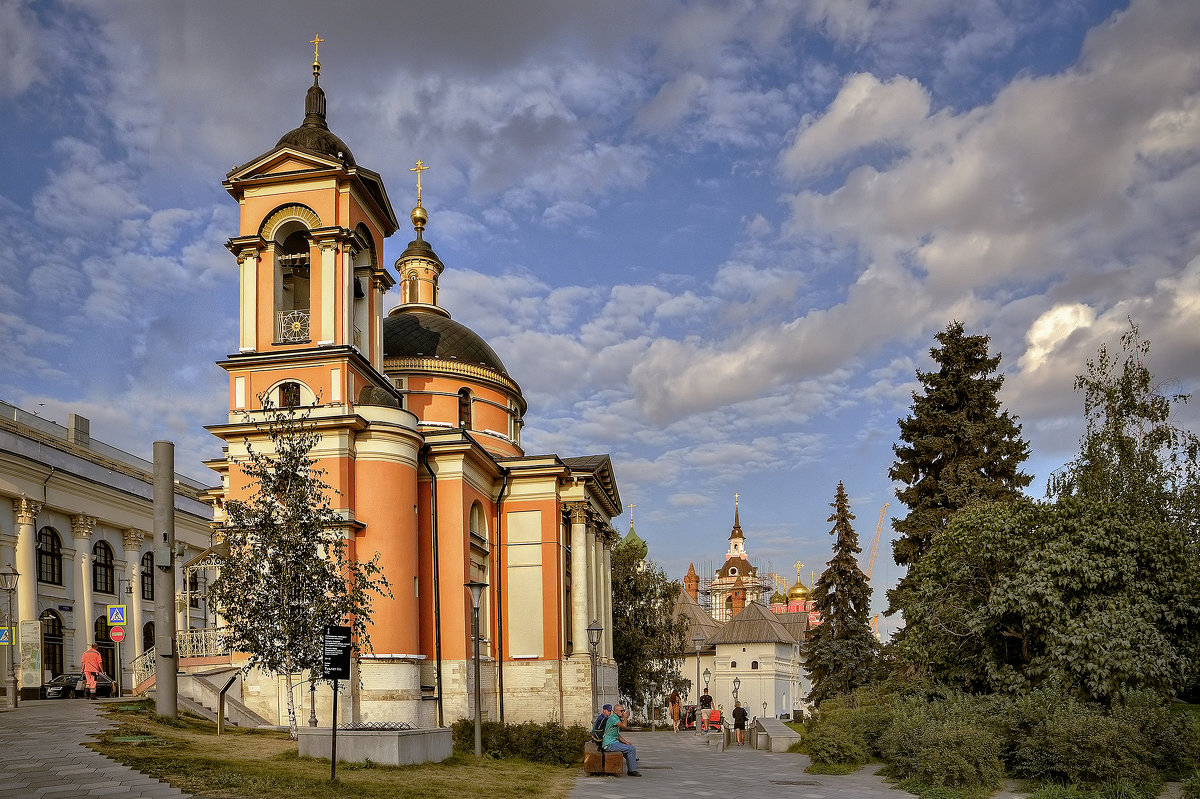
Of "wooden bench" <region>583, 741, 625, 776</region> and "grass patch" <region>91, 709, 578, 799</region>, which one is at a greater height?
"grass patch" <region>91, 709, 578, 799</region>

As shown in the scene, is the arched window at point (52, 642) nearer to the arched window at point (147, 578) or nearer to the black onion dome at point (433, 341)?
the arched window at point (147, 578)

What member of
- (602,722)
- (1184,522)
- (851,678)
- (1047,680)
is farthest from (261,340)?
(851,678)

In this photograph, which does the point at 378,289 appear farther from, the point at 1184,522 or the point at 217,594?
the point at 1184,522

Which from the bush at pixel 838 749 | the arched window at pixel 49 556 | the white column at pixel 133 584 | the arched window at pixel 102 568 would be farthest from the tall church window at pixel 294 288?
the white column at pixel 133 584

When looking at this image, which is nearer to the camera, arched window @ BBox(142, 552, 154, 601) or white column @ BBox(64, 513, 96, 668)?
white column @ BBox(64, 513, 96, 668)

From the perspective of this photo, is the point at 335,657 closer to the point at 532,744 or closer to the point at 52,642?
the point at 532,744

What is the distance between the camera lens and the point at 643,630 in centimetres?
5753

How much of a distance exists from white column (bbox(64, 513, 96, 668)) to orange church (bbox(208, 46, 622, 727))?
1195 centimetres

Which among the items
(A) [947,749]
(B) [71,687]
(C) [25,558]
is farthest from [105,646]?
(A) [947,749]

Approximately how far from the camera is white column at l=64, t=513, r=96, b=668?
134ft

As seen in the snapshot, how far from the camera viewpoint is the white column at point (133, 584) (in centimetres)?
4516

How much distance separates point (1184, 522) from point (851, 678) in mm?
24344

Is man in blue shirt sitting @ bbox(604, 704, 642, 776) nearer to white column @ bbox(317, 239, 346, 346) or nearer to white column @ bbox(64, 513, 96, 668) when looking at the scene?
white column @ bbox(317, 239, 346, 346)

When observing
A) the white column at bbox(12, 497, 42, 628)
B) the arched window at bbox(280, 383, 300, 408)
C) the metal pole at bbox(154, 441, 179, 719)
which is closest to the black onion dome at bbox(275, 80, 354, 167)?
the arched window at bbox(280, 383, 300, 408)
